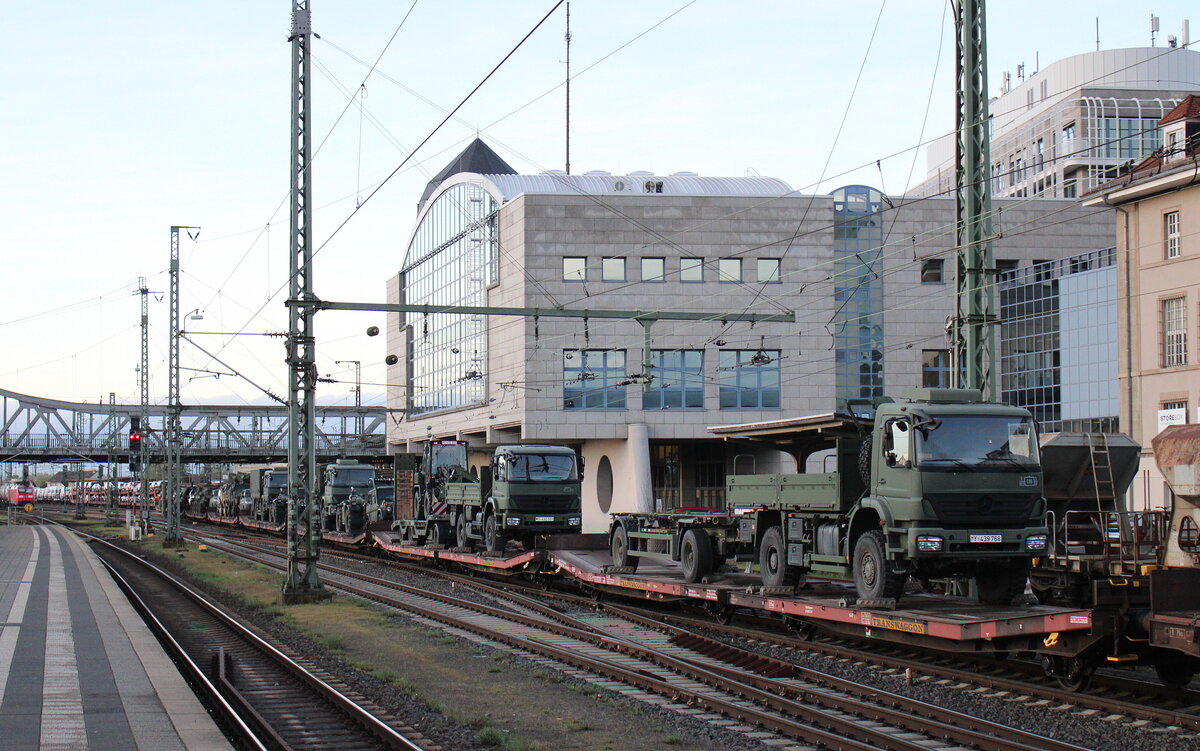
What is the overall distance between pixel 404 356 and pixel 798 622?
2425 inches

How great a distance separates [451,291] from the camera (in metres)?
68.1

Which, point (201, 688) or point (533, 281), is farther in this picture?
point (533, 281)

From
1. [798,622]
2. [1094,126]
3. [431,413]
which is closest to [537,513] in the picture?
[798,622]

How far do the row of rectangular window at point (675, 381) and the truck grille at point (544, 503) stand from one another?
2500 cm

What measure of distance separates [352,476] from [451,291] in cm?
2033

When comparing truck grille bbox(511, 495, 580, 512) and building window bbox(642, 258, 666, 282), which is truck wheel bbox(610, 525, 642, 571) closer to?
truck grille bbox(511, 495, 580, 512)

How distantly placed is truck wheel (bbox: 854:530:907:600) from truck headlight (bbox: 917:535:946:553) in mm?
752

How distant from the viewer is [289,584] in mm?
25109

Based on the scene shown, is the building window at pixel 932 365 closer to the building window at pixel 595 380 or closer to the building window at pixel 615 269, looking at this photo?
the building window at pixel 595 380

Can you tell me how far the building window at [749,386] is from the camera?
55344 mm

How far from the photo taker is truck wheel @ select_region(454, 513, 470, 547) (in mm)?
32312

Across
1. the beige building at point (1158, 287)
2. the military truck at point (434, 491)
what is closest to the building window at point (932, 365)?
the beige building at point (1158, 287)

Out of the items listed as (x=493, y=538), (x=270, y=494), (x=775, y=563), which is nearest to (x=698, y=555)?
(x=775, y=563)

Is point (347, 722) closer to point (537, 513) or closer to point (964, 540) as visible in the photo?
point (964, 540)
